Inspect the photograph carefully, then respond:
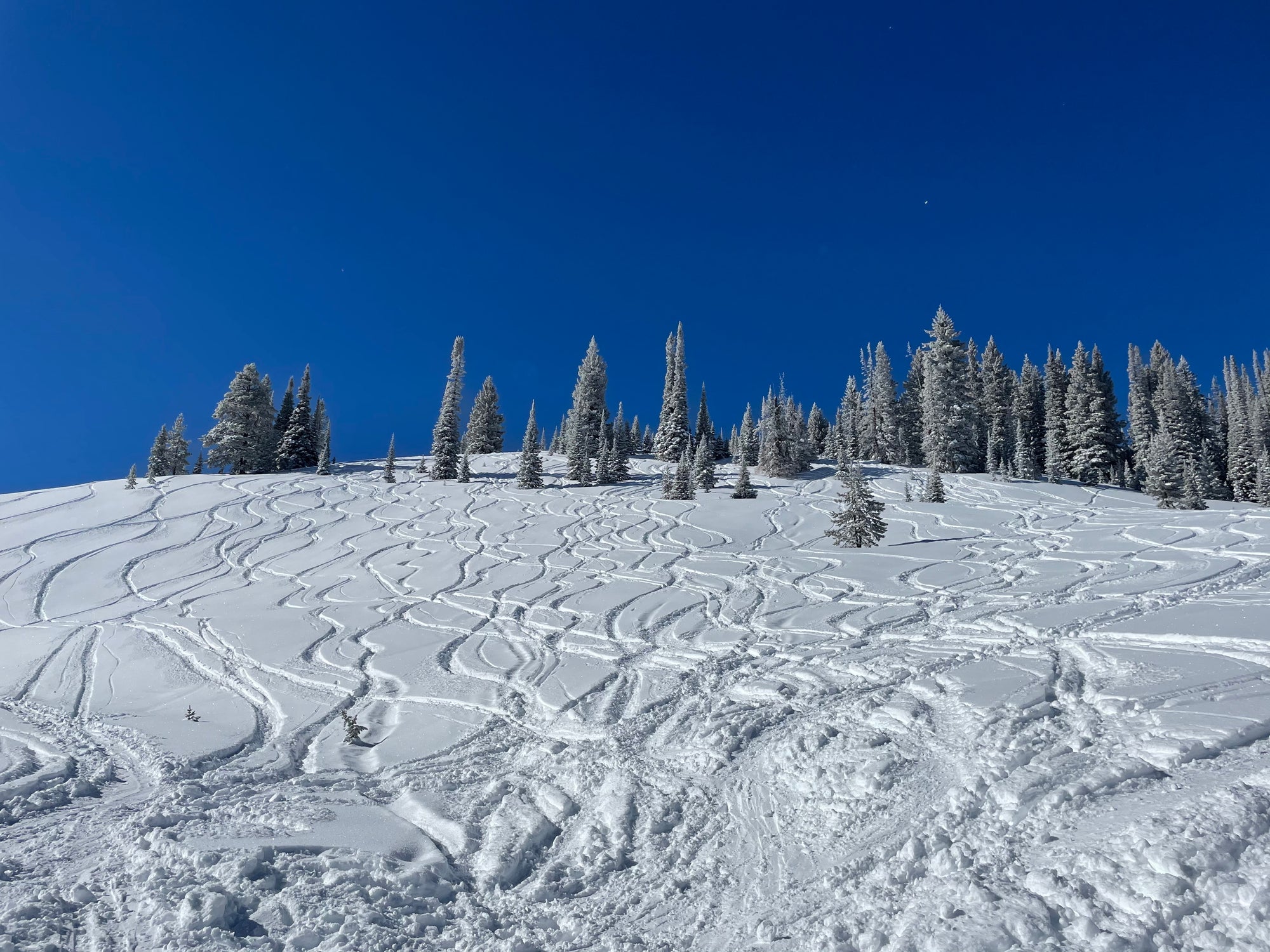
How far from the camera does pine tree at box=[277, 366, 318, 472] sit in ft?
157

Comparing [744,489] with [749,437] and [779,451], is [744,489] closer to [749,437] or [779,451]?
[779,451]

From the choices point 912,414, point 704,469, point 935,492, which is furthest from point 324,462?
point 912,414

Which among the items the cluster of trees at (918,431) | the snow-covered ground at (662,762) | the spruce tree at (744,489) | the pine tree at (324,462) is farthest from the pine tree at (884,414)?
the pine tree at (324,462)

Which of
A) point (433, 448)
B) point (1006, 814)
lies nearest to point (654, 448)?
point (433, 448)

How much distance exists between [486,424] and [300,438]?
18.7 metres

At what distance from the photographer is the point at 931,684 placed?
23.8 ft

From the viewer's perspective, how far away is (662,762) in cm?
631

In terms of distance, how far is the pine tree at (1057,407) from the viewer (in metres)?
44.2

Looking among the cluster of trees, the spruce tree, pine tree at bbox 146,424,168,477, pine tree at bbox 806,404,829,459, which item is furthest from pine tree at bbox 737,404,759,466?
pine tree at bbox 146,424,168,477

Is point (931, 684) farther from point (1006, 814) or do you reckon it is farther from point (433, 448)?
point (433, 448)

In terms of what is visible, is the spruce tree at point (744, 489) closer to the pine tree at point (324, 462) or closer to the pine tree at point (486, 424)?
the pine tree at point (324, 462)

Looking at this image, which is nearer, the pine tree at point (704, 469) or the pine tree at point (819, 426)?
the pine tree at point (704, 469)

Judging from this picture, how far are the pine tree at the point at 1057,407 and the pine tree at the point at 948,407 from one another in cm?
541

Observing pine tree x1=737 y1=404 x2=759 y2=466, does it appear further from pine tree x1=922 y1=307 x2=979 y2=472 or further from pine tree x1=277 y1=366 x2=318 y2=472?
pine tree x1=277 y1=366 x2=318 y2=472
